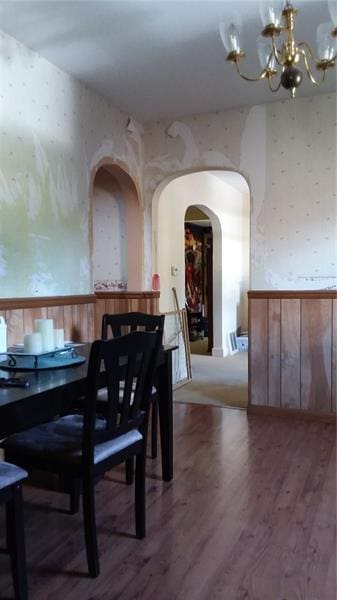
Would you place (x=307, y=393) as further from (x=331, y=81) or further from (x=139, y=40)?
(x=139, y=40)

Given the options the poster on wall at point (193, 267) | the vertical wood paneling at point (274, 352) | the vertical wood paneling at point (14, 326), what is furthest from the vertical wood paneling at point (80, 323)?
the poster on wall at point (193, 267)

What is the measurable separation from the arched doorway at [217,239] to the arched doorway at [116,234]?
23 centimetres

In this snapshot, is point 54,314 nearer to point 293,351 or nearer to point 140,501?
point 140,501

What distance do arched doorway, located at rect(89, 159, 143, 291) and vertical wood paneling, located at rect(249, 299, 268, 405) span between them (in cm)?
115

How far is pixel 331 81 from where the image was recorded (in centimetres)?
336

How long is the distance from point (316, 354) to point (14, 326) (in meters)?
2.32

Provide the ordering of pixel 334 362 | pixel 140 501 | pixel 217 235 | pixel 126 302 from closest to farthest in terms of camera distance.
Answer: pixel 140 501
pixel 334 362
pixel 126 302
pixel 217 235

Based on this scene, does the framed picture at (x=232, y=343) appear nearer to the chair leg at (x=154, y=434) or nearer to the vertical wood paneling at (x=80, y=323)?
the vertical wood paneling at (x=80, y=323)

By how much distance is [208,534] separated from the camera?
1.97 meters

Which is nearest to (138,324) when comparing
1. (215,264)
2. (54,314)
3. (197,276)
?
(54,314)

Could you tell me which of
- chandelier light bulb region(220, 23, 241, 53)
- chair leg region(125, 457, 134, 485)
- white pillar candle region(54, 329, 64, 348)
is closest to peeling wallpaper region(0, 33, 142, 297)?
white pillar candle region(54, 329, 64, 348)

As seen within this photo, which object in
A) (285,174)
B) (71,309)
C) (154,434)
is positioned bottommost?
(154,434)

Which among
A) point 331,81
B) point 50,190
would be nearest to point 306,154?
point 331,81

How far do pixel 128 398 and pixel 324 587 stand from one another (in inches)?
39.0
